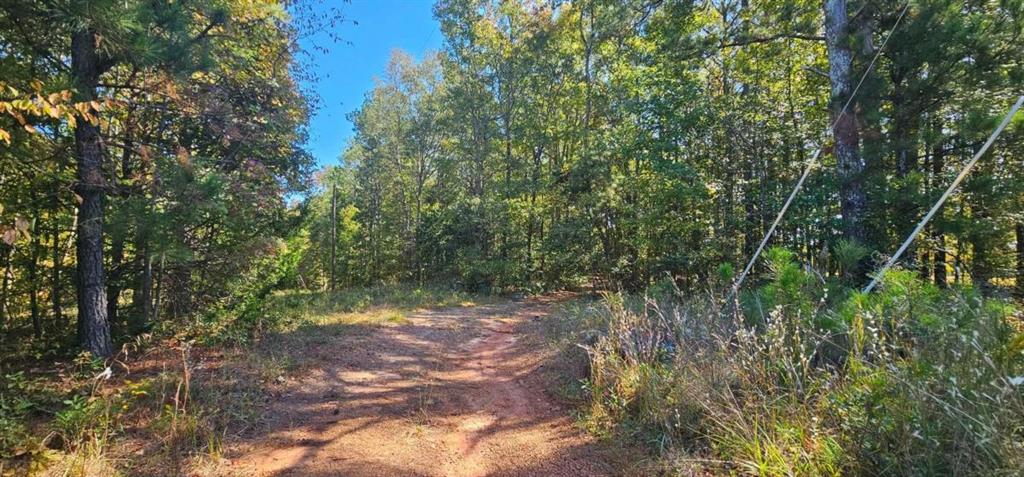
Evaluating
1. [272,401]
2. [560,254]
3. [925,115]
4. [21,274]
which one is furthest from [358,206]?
[925,115]

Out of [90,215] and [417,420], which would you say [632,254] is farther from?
[90,215]

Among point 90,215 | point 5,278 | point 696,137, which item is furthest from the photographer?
point 696,137

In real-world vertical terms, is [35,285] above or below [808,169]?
below

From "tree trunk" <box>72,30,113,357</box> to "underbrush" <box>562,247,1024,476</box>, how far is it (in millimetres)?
5499

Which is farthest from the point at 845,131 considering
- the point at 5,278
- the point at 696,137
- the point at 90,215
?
the point at 5,278

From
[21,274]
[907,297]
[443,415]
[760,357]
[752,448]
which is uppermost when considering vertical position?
[21,274]

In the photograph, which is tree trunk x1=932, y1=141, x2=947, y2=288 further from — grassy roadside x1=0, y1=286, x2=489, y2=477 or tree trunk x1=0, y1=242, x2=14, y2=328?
tree trunk x1=0, y1=242, x2=14, y2=328

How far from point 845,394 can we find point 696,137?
26.7 feet

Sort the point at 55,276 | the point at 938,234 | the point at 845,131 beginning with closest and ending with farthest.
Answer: the point at 938,234
the point at 55,276
the point at 845,131

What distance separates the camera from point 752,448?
220cm

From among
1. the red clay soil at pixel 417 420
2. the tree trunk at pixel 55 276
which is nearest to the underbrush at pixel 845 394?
the red clay soil at pixel 417 420

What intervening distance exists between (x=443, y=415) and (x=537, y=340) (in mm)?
2961

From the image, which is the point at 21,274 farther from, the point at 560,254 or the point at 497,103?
the point at 497,103

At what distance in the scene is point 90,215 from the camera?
4.73 m
